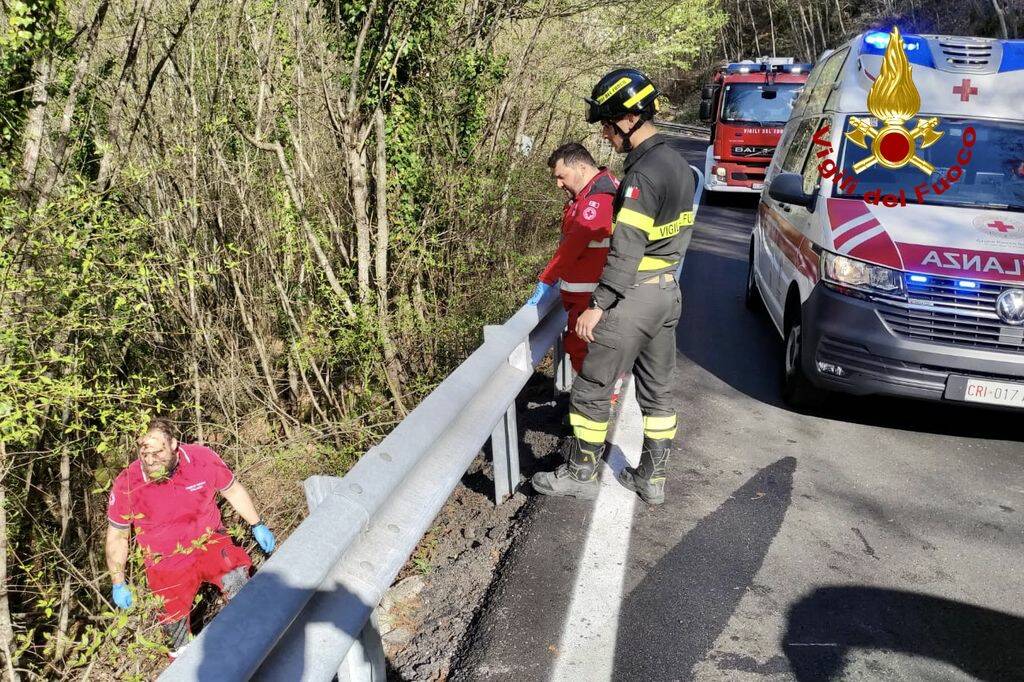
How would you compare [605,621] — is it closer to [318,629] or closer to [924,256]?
[318,629]

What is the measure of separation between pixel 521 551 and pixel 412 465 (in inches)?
48.5

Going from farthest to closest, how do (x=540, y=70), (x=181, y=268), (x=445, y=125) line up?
(x=540, y=70)
(x=445, y=125)
(x=181, y=268)

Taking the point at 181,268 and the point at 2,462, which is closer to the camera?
the point at 2,462

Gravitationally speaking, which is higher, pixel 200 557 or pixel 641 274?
pixel 641 274

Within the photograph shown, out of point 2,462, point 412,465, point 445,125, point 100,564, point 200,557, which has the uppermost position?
point 445,125

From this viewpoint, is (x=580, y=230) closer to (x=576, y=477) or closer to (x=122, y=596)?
(x=576, y=477)

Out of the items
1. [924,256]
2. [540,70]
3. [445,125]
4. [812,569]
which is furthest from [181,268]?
[540,70]

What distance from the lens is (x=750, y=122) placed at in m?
17.1

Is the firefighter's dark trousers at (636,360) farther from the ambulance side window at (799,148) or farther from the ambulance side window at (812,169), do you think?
the ambulance side window at (799,148)

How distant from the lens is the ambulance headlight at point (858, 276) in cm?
529

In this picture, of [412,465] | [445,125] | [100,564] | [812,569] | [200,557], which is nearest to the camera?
[412,465]

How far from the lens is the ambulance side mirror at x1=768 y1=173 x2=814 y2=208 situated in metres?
6.11

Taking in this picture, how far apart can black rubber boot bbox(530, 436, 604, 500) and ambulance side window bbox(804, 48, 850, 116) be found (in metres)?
4.19

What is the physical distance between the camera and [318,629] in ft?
6.91
